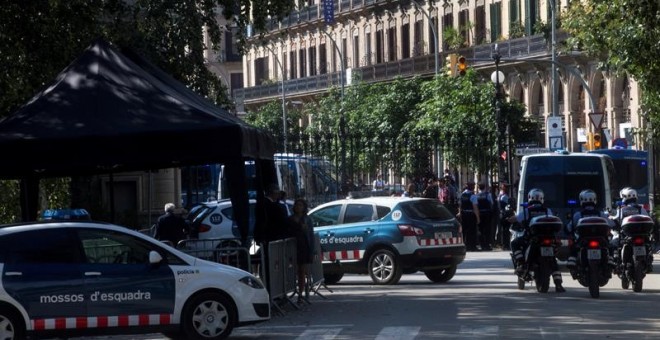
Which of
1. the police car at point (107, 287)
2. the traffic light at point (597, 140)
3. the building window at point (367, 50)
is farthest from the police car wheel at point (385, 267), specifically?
the building window at point (367, 50)

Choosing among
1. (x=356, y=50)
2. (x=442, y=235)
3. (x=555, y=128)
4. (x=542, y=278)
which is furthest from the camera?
(x=356, y=50)

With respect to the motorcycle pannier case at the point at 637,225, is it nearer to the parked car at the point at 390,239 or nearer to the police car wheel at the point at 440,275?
the parked car at the point at 390,239

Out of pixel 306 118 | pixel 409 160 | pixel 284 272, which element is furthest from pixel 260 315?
pixel 306 118

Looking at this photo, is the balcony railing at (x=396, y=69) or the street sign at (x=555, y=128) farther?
the balcony railing at (x=396, y=69)

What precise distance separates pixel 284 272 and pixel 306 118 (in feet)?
199

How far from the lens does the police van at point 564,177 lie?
3222cm

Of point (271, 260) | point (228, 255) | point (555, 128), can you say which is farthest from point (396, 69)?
point (228, 255)

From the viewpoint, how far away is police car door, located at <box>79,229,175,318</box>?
53.7 feet

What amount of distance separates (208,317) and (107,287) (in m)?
1.22

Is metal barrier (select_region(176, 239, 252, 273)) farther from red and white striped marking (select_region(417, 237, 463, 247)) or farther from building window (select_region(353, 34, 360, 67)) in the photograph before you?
building window (select_region(353, 34, 360, 67))

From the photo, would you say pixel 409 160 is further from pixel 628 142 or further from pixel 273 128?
pixel 273 128

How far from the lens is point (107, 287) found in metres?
16.4

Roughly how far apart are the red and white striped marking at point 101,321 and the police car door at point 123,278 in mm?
24

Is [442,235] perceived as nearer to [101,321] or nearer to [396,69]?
[101,321]
